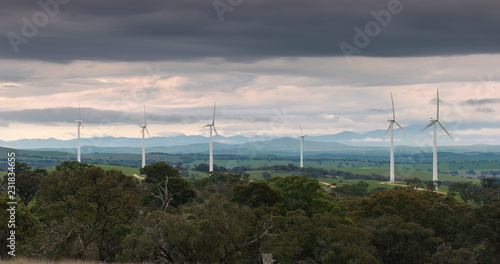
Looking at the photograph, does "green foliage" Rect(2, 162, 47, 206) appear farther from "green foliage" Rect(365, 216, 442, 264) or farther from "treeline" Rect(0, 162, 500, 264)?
"green foliage" Rect(365, 216, 442, 264)

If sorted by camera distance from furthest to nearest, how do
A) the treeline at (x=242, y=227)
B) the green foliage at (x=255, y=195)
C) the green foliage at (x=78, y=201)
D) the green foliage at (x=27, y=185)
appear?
the green foliage at (x=27, y=185) < the green foliage at (x=255, y=195) < the treeline at (x=242, y=227) < the green foliage at (x=78, y=201)

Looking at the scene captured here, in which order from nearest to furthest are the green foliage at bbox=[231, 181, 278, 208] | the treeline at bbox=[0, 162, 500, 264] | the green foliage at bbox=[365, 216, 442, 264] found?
the treeline at bbox=[0, 162, 500, 264] → the green foliage at bbox=[365, 216, 442, 264] → the green foliage at bbox=[231, 181, 278, 208]

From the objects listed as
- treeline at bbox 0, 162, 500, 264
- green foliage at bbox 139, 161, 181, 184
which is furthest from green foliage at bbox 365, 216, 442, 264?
green foliage at bbox 139, 161, 181, 184

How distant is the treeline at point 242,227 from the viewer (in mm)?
49406

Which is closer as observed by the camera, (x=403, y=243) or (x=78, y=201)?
(x=78, y=201)

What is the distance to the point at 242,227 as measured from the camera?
5703cm

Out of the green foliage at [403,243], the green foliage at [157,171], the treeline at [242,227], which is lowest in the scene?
the green foliage at [403,243]

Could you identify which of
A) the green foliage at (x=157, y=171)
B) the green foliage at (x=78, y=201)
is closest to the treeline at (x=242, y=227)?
the green foliage at (x=78, y=201)

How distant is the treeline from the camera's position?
1945 inches

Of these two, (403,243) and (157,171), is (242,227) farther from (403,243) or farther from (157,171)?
(157,171)

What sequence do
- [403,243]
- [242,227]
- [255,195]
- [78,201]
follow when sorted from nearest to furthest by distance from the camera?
1. [78,201]
2. [242,227]
3. [403,243]
4. [255,195]

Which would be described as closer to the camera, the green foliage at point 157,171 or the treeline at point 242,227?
the treeline at point 242,227

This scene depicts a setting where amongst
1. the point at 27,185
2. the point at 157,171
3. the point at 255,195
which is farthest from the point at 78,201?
the point at 27,185

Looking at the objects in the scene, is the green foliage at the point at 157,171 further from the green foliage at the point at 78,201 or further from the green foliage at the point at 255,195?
the green foliage at the point at 78,201
